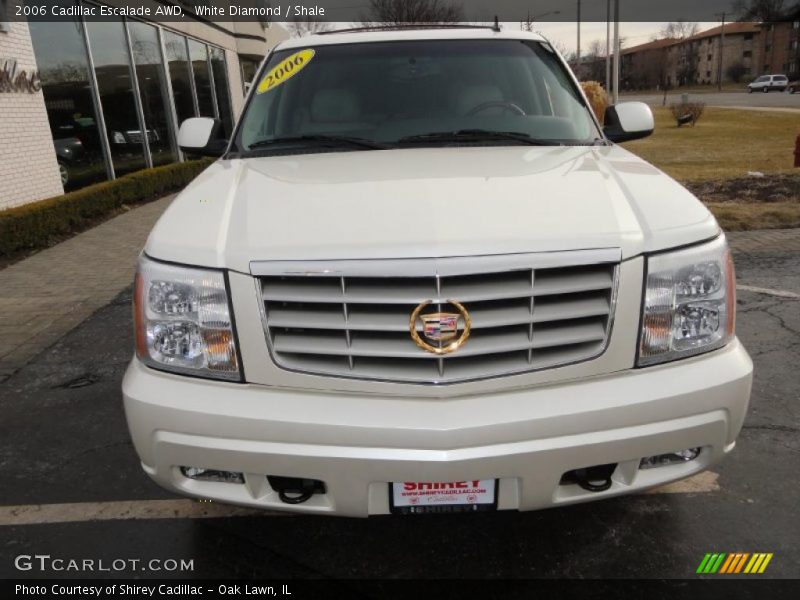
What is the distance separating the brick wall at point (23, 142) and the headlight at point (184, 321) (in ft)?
26.3

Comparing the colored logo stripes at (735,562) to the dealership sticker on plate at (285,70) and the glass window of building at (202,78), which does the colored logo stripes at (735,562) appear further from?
the glass window of building at (202,78)

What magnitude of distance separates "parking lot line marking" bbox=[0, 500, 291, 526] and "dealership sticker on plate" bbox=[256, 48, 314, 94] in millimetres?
2141

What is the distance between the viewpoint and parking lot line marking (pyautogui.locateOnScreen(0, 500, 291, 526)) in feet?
8.93

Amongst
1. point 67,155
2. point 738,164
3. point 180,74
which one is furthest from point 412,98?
point 180,74

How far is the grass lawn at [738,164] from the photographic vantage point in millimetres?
7824

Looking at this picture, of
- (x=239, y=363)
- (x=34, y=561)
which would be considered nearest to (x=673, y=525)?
(x=239, y=363)

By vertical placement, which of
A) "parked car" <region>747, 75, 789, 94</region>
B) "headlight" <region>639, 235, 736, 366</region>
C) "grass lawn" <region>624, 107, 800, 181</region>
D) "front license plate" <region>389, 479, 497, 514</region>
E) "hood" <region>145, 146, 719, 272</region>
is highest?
"hood" <region>145, 146, 719, 272</region>

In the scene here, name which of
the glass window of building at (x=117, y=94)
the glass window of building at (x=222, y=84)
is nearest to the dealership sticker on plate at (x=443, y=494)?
the glass window of building at (x=117, y=94)

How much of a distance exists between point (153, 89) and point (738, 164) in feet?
40.3

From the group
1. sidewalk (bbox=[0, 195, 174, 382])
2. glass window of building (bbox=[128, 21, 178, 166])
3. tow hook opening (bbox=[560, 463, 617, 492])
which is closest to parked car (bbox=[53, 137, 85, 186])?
sidewalk (bbox=[0, 195, 174, 382])

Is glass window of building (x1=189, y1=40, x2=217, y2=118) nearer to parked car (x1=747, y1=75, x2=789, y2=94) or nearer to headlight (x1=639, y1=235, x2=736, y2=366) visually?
headlight (x1=639, y1=235, x2=736, y2=366)

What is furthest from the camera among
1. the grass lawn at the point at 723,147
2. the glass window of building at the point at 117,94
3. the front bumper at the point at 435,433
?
the grass lawn at the point at 723,147

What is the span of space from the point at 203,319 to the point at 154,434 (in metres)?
0.38

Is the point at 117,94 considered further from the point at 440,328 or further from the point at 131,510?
the point at 440,328
